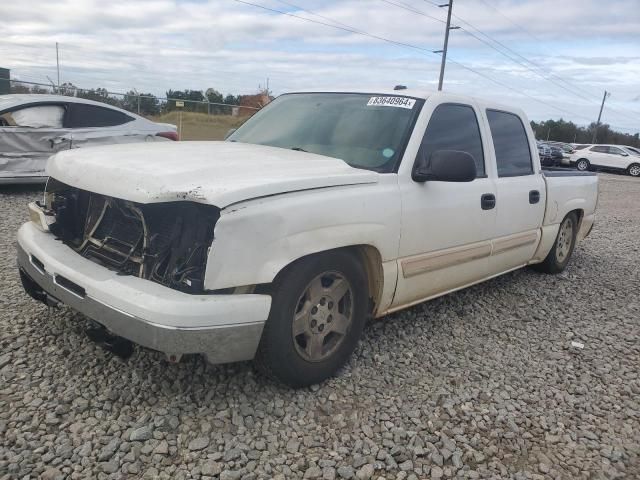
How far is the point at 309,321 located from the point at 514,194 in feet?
8.15

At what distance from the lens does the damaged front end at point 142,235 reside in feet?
8.70

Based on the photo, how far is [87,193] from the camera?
330cm

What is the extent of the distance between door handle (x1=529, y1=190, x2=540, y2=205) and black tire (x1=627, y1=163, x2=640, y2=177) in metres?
29.6

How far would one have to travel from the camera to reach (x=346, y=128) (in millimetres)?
3898

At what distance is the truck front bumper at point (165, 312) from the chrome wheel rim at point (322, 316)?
361mm

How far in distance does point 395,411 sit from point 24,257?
243 cm

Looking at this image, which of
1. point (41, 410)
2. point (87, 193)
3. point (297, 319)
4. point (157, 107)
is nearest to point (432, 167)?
point (297, 319)

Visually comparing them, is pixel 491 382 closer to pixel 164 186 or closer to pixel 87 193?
pixel 164 186

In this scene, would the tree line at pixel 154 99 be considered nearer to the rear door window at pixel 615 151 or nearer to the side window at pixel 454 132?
the side window at pixel 454 132

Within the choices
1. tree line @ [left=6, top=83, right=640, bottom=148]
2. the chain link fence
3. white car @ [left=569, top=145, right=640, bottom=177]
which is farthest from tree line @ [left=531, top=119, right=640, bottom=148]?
the chain link fence

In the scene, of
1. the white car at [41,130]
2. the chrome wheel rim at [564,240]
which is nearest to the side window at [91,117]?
the white car at [41,130]

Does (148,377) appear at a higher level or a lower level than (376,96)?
lower

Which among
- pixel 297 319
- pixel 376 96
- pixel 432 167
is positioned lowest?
pixel 297 319

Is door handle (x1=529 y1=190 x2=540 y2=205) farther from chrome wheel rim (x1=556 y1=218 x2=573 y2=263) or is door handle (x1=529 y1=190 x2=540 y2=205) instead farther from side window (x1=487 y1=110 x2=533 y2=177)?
chrome wheel rim (x1=556 y1=218 x2=573 y2=263)
